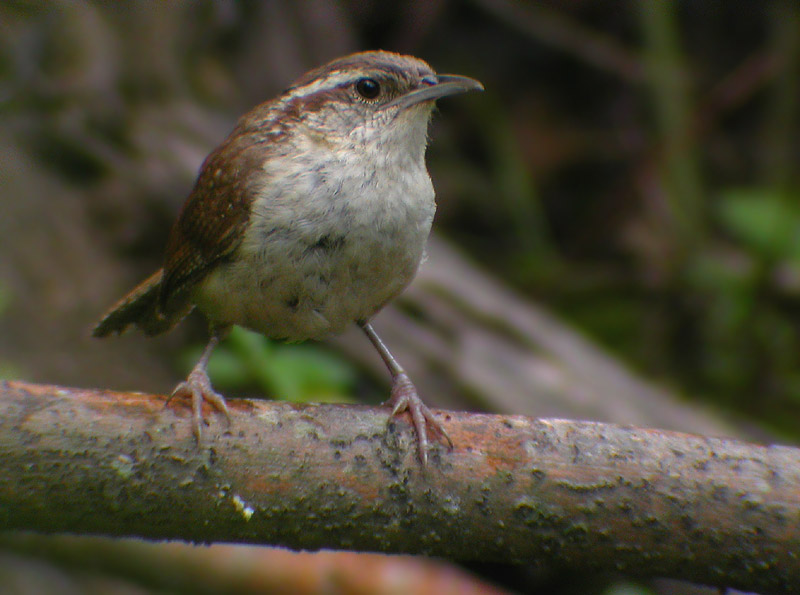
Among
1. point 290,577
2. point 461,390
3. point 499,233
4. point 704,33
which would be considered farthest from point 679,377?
point 290,577

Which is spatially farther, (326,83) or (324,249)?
(326,83)

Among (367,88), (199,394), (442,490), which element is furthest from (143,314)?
(442,490)

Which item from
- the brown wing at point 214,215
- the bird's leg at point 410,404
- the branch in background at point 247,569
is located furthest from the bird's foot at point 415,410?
the branch in background at point 247,569

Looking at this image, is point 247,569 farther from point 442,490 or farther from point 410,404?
point 442,490

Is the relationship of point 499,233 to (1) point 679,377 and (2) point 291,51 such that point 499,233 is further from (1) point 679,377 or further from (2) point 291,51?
(2) point 291,51

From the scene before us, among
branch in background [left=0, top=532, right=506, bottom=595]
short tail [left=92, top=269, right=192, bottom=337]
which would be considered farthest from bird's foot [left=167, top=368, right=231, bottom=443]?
branch in background [left=0, top=532, right=506, bottom=595]

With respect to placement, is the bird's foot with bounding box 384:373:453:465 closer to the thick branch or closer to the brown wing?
the thick branch

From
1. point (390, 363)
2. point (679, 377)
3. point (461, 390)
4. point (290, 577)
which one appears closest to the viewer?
point (390, 363)
